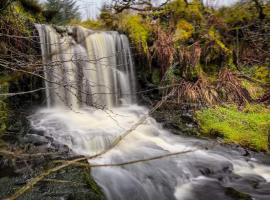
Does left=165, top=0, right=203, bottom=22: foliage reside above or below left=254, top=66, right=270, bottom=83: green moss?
above

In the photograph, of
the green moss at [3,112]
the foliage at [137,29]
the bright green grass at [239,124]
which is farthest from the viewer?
the foliage at [137,29]

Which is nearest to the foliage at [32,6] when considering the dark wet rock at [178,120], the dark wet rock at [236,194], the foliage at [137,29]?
the foliage at [137,29]

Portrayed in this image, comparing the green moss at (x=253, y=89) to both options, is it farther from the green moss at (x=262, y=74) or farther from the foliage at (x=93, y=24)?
the foliage at (x=93, y=24)

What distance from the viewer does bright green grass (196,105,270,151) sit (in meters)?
7.46

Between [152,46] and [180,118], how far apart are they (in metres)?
2.69

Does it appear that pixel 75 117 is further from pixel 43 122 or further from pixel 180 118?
pixel 180 118

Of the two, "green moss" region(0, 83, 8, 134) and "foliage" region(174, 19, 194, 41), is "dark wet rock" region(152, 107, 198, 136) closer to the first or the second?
"foliage" region(174, 19, 194, 41)

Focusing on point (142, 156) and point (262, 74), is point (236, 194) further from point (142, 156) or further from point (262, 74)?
point (262, 74)

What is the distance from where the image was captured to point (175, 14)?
472 inches

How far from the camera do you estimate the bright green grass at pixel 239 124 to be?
24.5 ft

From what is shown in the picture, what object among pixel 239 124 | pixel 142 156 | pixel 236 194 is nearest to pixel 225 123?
pixel 239 124

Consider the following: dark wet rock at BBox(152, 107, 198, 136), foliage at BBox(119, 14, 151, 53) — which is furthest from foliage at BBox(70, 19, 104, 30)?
dark wet rock at BBox(152, 107, 198, 136)

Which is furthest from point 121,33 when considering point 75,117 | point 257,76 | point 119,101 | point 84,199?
point 84,199

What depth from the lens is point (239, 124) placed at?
8.26m
